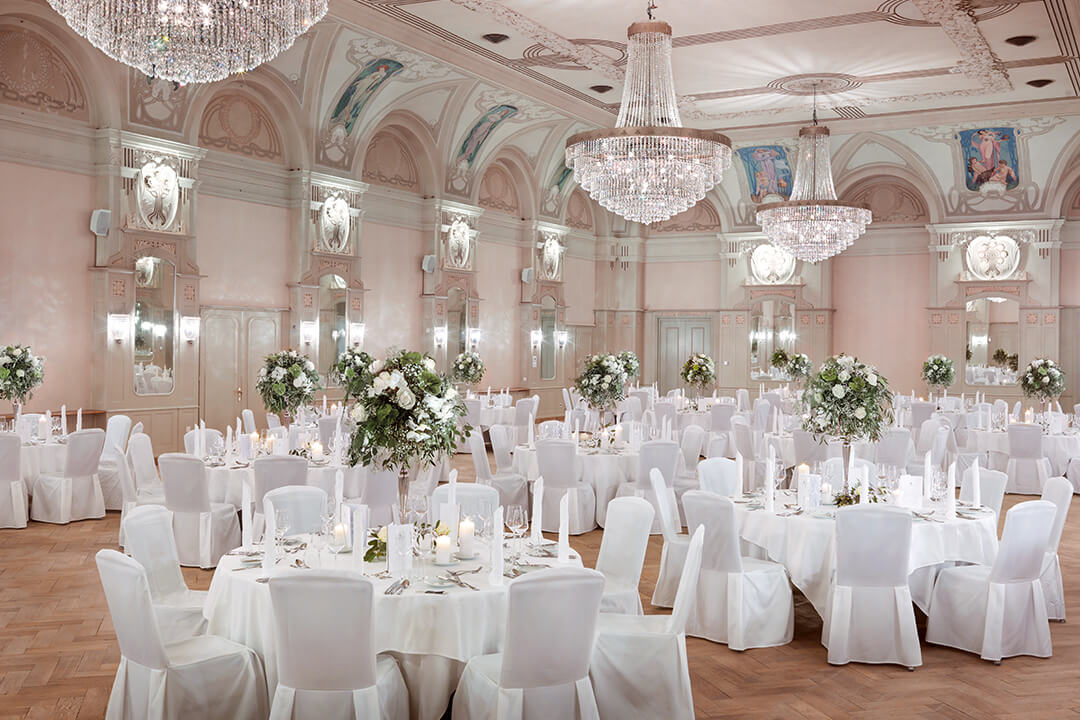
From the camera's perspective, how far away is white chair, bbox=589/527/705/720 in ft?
13.5

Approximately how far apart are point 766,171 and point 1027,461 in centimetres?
902

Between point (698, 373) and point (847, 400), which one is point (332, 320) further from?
point (847, 400)

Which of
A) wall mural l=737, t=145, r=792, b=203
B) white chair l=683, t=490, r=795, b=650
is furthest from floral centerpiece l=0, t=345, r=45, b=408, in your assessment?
wall mural l=737, t=145, r=792, b=203

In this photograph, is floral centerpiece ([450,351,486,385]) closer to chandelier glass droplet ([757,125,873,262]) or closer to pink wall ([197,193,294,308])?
pink wall ([197,193,294,308])

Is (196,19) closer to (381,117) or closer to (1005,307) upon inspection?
(381,117)

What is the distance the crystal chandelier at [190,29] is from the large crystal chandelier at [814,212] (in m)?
7.60

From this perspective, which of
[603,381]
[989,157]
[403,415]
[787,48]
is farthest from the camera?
[989,157]

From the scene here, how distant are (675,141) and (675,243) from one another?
505 inches

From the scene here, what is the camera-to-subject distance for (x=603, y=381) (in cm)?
1047

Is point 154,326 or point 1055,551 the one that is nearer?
point 1055,551

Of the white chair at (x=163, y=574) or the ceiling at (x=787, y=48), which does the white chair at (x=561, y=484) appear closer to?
the white chair at (x=163, y=574)

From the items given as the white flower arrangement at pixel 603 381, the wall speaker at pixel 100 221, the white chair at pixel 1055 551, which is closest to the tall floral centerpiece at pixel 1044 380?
the white flower arrangement at pixel 603 381

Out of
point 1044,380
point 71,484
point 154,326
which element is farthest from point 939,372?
point 71,484

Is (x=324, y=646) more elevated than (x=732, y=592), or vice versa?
(x=324, y=646)
